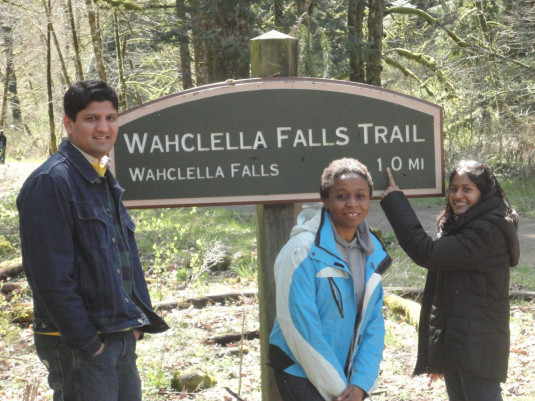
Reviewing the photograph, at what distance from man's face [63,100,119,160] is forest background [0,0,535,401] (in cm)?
233

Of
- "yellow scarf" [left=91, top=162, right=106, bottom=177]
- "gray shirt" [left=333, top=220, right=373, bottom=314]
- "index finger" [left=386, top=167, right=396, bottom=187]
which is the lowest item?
"gray shirt" [left=333, top=220, right=373, bottom=314]

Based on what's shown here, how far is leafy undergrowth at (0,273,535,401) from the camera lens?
15.2 ft

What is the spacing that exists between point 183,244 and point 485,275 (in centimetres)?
722

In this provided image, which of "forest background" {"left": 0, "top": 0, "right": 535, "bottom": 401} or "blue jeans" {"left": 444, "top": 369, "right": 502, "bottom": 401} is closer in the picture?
"blue jeans" {"left": 444, "top": 369, "right": 502, "bottom": 401}

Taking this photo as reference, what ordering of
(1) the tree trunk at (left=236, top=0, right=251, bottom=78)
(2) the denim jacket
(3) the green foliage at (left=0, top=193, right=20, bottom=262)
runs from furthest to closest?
(1) the tree trunk at (left=236, top=0, right=251, bottom=78)
(3) the green foliage at (left=0, top=193, right=20, bottom=262)
(2) the denim jacket

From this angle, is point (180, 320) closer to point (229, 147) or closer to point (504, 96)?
point (229, 147)

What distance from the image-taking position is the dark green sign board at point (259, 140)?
3469 mm

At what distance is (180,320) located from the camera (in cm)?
618

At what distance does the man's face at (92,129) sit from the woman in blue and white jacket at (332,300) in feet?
2.75

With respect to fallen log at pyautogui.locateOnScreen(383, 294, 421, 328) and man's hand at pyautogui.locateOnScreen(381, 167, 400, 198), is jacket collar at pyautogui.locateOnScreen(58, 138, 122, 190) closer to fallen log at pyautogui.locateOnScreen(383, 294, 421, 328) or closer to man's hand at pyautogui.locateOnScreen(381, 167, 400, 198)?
man's hand at pyautogui.locateOnScreen(381, 167, 400, 198)

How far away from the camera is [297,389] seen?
277cm

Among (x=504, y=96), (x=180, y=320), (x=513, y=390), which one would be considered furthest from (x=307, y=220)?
(x=504, y=96)

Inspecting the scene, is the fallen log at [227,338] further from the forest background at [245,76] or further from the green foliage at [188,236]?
the green foliage at [188,236]

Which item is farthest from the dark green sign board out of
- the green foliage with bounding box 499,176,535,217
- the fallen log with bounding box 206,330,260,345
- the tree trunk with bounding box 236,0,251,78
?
the green foliage with bounding box 499,176,535,217
